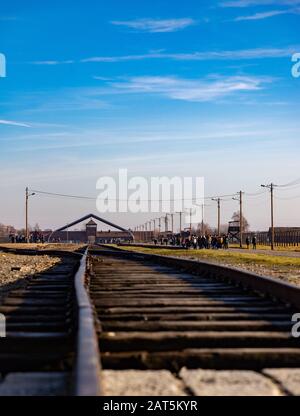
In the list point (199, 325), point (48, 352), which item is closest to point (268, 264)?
point (199, 325)

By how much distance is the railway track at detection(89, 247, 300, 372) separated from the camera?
15.7ft

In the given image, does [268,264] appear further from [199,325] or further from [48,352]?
[48,352]

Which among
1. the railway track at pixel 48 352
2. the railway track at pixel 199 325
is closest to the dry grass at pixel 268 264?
the railway track at pixel 199 325

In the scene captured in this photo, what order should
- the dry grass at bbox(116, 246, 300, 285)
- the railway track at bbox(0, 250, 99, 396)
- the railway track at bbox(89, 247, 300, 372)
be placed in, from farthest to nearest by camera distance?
the dry grass at bbox(116, 246, 300, 285)
the railway track at bbox(89, 247, 300, 372)
the railway track at bbox(0, 250, 99, 396)

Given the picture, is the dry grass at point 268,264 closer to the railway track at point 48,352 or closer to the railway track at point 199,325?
the railway track at point 199,325

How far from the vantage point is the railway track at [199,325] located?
4785mm

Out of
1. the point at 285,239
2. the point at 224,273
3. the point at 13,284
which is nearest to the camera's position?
the point at 224,273

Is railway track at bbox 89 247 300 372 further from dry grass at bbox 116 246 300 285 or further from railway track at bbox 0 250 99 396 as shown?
dry grass at bbox 116 246 300 285

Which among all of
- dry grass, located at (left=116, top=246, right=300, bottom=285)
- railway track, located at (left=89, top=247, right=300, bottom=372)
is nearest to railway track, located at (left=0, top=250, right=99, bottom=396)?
railway track, located at (left=89, top=247, right=300, bottom=372)

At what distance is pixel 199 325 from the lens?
6.04 m
